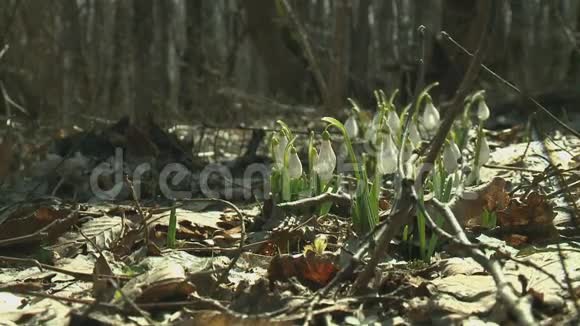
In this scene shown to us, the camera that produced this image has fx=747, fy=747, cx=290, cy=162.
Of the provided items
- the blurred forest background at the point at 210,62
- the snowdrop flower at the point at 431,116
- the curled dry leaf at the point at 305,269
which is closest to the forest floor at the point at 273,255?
the curled dry leaf at the point at 305,269

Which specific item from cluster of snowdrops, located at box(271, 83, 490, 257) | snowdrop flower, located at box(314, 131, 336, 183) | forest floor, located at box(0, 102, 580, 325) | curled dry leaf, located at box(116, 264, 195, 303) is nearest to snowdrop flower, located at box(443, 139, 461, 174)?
cluster of snowdrops, located at box(271, 83, 490, 257)

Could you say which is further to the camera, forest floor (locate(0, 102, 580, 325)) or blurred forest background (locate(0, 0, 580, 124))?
blurred forest background (locate(0, 0, 580, 124))

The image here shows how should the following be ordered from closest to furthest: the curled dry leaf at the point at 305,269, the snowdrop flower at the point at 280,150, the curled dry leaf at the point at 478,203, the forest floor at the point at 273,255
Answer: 1. the forest floor at the point at 273,255
2. the curled dry leaf at the point at 305,269
3. the curled dry leaf at the point at 478,203
4. the snowdrop flower at the point at 280,150

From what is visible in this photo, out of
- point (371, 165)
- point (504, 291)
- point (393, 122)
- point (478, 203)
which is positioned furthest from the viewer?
point (393, 122)

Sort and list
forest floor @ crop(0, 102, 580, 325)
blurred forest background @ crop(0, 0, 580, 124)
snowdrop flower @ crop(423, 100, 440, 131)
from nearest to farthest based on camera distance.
Answer: forest floor @ crop(0, 102, 580, 325) < snowdrop flower @ crop(423, 100, 440, 131) < blurred forest background @ crop(0, 0, 580, 124)

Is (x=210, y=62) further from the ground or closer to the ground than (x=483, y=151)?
further from the ground

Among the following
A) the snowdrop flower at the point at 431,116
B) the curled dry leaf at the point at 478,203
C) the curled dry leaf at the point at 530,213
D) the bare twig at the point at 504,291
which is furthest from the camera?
the snowdrop flower at the point at 431,116

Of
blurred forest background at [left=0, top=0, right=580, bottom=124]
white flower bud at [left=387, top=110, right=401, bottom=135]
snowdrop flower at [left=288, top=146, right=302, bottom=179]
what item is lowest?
snowdrop flower at [left=288, top=146, right=302, bottom=179]

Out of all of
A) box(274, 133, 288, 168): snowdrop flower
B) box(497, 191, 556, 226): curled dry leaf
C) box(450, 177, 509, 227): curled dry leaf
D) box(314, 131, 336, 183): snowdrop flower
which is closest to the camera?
box(497, 191, 556, 226): curled dry leaf

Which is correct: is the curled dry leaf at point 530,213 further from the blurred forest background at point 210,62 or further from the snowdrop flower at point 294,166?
the blurred forest background at point 210,62

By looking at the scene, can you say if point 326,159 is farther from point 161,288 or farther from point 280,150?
point 161,288

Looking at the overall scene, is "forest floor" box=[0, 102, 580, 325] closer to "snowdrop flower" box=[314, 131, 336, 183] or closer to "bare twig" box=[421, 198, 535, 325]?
"bare twig" box=[421, 198, 535, 325]

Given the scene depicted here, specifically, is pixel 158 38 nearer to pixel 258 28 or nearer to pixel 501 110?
pixel 258 28

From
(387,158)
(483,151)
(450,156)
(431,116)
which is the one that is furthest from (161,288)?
(431,116)
